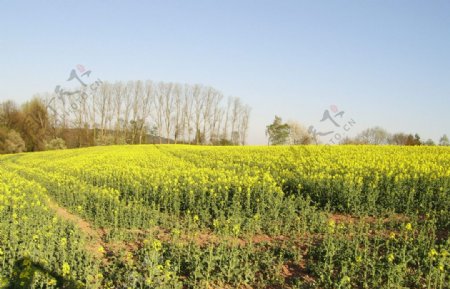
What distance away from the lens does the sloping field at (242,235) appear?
6691 mm

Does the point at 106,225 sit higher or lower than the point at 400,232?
lower

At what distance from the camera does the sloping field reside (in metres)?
6.69

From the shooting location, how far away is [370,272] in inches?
272

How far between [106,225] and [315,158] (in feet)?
39.7

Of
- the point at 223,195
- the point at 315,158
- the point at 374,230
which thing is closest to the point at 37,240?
the point at 223,195

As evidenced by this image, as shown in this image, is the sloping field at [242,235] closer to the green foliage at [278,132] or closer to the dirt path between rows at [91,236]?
the dirt path between rows at [91,236]

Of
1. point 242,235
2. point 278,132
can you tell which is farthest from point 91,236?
point 278,132

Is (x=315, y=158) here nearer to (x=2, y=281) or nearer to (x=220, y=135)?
(x=2, y=281)

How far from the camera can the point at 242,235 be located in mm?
9672

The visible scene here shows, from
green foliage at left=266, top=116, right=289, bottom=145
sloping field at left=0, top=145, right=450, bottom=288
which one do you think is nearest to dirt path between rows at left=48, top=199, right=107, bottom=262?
sloping field at left=0, top=145, right=450, bottom=288

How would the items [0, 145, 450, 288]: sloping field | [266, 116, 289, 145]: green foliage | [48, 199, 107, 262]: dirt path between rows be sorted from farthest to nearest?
1. [266, 116, 289, 145]: green foliage
2. [48, 199, 107, 262]: dirt path between rows
3. [0, 145, 450, 288]: sloping field

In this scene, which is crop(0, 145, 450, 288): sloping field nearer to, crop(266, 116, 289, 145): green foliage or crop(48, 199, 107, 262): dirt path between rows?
crop(48, 199, 107, 262): dirt path between rows

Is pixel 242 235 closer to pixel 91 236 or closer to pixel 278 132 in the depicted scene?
pixel 91 236

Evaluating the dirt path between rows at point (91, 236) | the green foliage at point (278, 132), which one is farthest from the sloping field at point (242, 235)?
the green foliage at point (278, 132)
